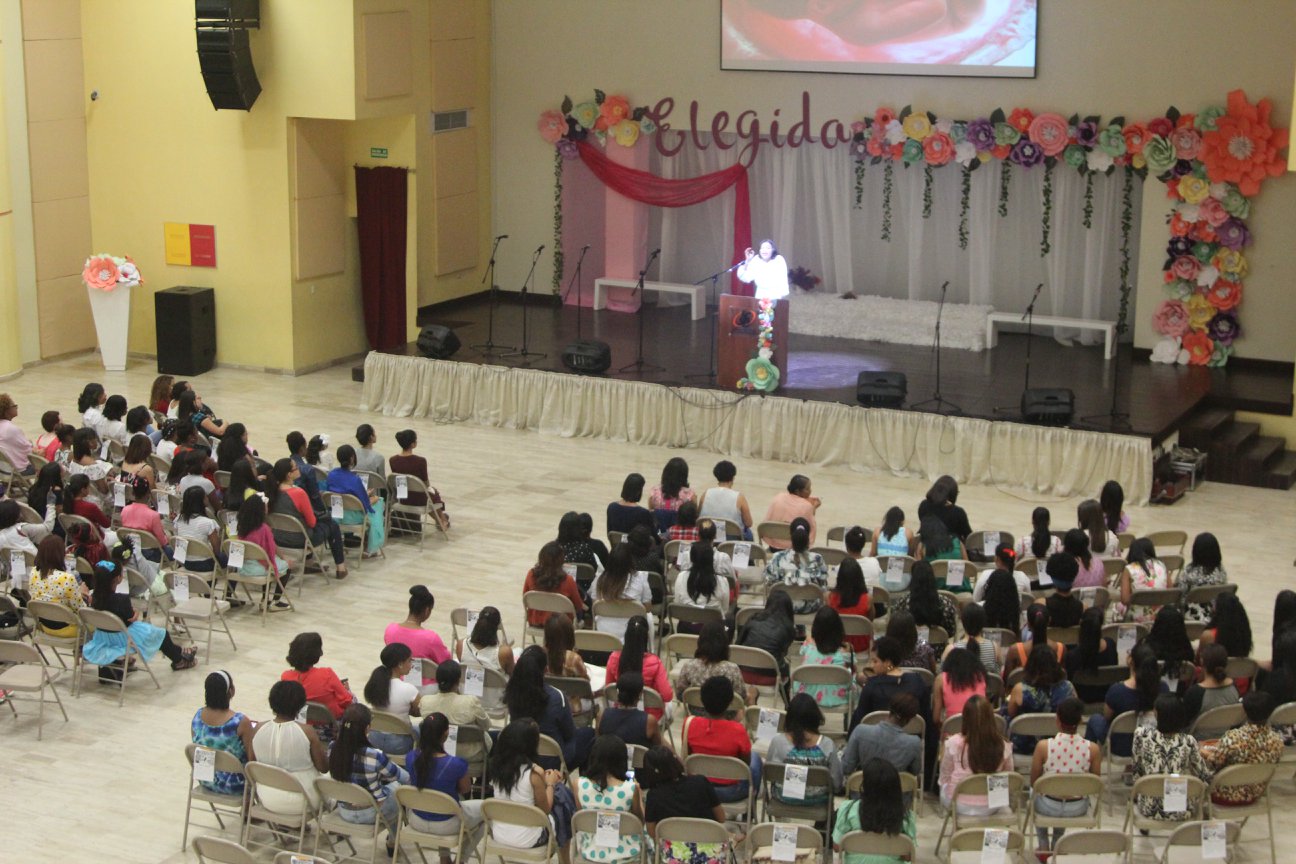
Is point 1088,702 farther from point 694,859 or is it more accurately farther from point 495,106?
point 495,106

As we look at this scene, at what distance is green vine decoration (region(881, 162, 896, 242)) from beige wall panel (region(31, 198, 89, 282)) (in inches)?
298

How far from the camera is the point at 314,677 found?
8.16 m

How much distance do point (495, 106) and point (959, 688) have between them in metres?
12.5

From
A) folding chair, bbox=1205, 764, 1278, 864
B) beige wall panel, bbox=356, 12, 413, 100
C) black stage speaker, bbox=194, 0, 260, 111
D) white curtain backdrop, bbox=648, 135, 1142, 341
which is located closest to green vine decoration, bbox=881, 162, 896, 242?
white curtain backdrop, bbox=648, 135, 1142, 341

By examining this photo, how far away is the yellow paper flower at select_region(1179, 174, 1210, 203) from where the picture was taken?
617 inches

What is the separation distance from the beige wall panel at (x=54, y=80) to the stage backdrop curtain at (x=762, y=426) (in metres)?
4.51

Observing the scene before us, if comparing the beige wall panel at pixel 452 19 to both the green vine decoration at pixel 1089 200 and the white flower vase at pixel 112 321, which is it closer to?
the white flower vase at pixel 112 321

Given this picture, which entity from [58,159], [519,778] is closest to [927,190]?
[58,159]

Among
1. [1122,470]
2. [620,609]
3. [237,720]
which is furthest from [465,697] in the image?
[1122,470]

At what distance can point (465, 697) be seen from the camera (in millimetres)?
7762

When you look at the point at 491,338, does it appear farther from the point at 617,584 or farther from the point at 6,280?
the point at 617,584

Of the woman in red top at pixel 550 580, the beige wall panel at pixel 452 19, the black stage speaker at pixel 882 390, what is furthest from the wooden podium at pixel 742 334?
the woman in red top at pixel 550 580

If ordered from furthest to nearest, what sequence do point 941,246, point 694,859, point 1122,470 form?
point 941,246, point 1122,470, point 694,859

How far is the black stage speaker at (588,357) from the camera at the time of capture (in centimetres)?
1535
